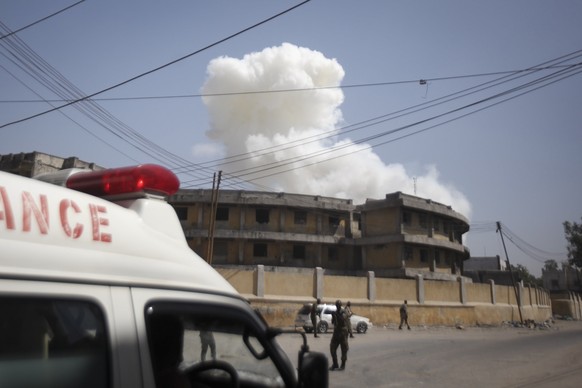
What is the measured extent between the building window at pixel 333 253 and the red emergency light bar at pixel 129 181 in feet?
126

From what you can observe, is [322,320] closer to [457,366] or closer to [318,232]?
[457,366]

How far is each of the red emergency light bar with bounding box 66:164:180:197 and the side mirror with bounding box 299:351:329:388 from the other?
87 centimetres

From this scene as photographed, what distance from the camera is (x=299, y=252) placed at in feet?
129

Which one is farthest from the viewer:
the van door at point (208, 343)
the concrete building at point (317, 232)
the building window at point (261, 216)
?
the building window at point (261, 216)

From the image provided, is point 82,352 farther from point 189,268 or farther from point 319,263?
point 319,263

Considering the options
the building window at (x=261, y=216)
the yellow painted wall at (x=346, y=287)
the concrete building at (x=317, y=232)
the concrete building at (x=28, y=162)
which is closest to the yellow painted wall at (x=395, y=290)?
the yellow painted wall at (x=346, y=287)

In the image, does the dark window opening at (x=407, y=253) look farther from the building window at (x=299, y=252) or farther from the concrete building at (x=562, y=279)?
the concrete building at (x=562, y=279)

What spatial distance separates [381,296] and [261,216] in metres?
13.4

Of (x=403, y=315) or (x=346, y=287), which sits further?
(x=403, y=315)

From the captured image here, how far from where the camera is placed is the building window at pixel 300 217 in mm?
39241

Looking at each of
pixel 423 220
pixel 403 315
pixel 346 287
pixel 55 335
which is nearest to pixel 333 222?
pixel 423 220

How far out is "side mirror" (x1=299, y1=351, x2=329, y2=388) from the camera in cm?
179

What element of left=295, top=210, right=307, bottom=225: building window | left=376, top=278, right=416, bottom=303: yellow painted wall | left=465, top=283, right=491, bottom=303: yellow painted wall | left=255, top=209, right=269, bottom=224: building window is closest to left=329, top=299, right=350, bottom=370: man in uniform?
left=376, top=278, right=416, bottom=303: yellow painted wall

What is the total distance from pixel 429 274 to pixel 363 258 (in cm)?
516
